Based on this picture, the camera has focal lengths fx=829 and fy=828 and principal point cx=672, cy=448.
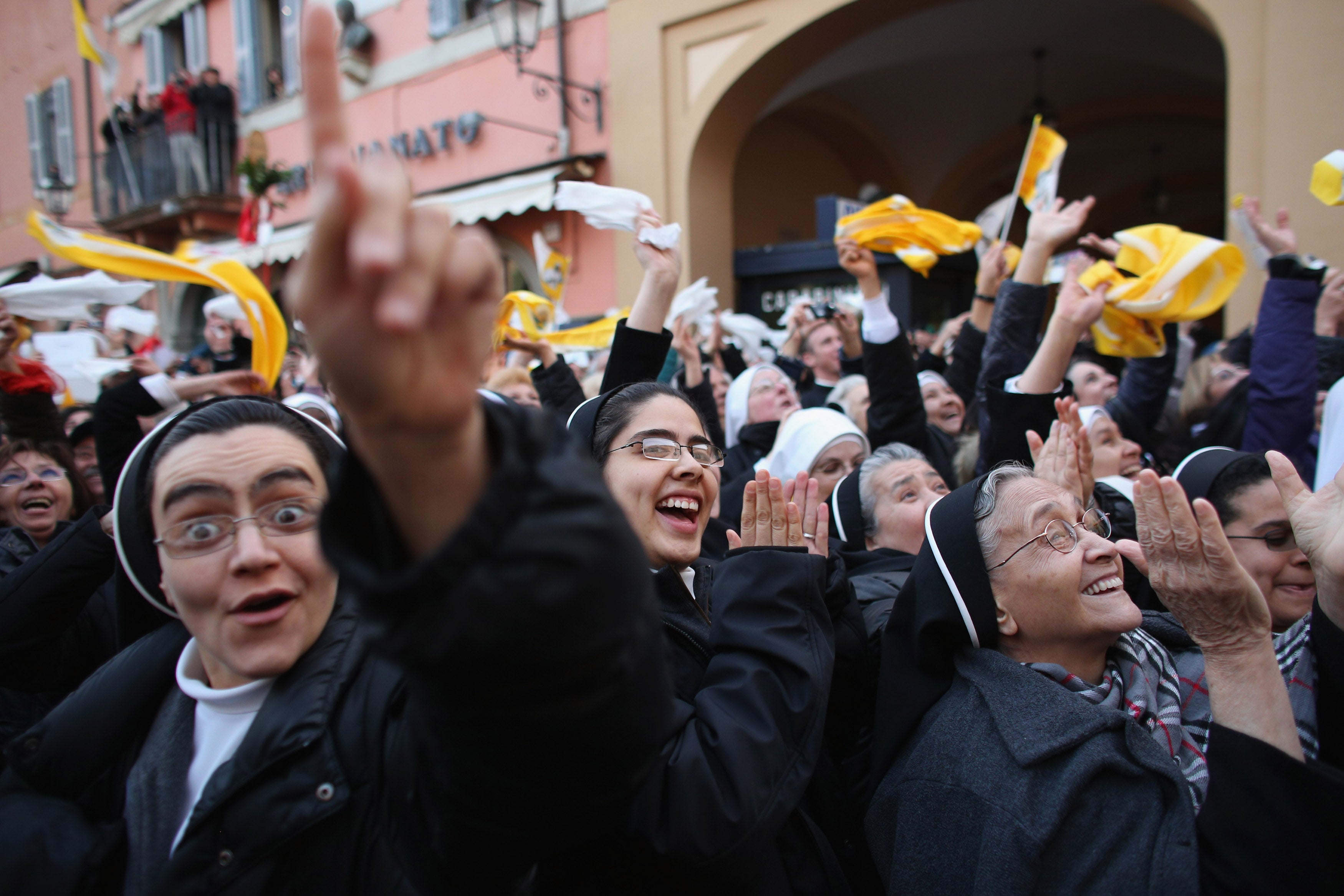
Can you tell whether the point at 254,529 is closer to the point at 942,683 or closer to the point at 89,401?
the point at 942,683

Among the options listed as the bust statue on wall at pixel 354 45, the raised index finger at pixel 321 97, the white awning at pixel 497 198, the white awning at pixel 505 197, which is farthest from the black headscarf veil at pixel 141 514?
the bust statue on wall at pixel 354 45

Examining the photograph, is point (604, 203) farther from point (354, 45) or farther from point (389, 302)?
point (354, 45)

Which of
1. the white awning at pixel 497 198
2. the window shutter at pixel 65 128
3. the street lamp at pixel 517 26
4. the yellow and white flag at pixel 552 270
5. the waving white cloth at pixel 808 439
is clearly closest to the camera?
the waving white cloth at pixel 808 439

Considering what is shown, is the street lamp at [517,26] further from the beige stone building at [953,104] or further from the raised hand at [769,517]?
the raised hand at [769,517]

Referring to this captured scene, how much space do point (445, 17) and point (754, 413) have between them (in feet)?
28.8

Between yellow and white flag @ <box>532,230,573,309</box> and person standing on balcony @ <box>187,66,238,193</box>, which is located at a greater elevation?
person standing on balcony @ <box>187,66,238,193</box>

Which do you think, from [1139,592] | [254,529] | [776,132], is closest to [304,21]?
[254,529]

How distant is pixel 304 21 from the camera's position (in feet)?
1.83

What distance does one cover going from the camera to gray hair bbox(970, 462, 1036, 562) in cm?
190

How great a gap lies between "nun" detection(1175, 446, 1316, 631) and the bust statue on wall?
12.0 m

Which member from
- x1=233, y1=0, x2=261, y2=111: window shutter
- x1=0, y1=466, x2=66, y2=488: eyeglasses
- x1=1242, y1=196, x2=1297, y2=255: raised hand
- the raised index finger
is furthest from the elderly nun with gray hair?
x1=233, y1=0, x2=261, y2=111: window shutter

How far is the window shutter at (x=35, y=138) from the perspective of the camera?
17266mm

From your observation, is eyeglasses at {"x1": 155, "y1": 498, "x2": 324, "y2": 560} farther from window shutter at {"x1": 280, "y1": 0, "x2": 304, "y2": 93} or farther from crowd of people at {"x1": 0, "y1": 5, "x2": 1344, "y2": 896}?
window shutter at {"x1": 280, "y1": 0, "x2": 304, "y2": 93}

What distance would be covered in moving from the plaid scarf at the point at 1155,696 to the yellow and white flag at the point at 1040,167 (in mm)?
3291
